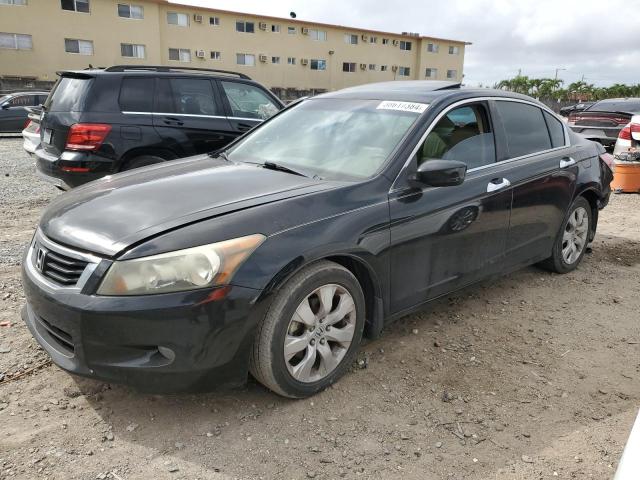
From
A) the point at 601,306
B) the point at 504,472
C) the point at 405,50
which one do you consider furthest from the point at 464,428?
the point at 405,50

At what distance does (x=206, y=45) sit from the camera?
3712 centimetres

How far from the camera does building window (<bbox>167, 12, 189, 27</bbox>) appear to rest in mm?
35625

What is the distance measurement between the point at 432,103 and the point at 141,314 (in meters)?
2.27

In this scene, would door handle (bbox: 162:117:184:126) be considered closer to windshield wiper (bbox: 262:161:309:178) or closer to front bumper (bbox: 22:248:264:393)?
windshield wiper (bbox: 262:161:309:178)

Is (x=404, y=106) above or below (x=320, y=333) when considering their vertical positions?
above

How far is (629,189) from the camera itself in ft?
28.5

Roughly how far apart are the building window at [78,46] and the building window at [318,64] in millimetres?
17073

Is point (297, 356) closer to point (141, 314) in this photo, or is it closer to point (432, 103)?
point (141, 314)

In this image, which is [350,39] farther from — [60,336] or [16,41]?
[60,336]

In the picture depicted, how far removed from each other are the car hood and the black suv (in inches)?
94.9

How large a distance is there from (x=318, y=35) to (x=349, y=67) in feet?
13.3

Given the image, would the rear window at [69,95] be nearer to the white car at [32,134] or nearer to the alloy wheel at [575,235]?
the white car at [32,134]

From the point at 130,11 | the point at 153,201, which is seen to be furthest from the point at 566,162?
the point at 130,11

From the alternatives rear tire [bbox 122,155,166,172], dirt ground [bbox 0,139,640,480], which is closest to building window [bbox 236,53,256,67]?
rear tire [bbox 122,155,166,172]
